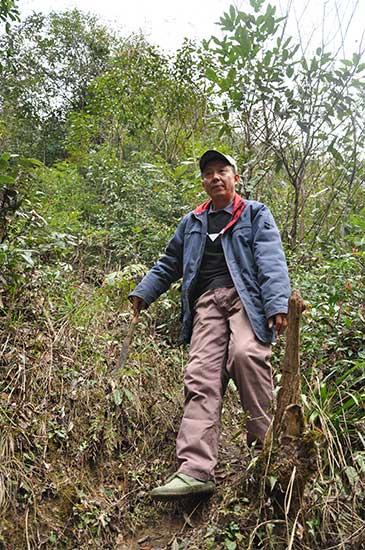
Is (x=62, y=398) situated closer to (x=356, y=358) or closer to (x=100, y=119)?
(x=356, y=358)

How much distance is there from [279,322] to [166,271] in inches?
39.5

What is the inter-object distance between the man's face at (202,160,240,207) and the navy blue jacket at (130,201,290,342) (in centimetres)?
14

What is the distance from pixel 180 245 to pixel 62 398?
4.08ft

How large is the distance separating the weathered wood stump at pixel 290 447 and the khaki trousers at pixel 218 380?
33cm

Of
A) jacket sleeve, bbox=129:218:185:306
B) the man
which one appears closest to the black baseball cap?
the man

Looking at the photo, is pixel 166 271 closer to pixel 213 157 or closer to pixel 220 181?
pixel 220 181

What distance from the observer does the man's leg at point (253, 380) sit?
2.68m

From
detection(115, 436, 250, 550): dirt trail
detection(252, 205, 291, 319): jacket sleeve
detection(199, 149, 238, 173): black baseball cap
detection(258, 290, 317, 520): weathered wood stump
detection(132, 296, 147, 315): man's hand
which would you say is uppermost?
detection(199, 149, 238, 173): black baseball cap

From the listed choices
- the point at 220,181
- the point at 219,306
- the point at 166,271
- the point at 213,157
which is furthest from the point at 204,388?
the point at 213,157

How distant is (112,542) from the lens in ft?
8.45

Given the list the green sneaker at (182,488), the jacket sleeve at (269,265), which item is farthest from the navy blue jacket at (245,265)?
the green sneaker at (182,488)

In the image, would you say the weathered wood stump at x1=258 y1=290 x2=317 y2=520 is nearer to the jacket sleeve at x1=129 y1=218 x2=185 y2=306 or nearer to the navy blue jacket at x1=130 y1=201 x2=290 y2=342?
the navy blue jacket at x1=130 y1=201 x2=290 y2=342

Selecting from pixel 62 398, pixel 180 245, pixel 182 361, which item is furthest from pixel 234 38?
pixel 62 398

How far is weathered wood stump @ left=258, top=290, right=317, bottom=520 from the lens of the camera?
2.29 metres
